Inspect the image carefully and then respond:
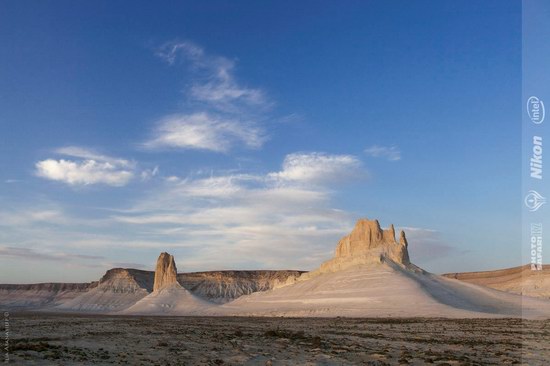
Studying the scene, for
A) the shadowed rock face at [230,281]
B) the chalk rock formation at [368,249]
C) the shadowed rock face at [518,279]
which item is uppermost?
the chalk rock formation at [368,249]

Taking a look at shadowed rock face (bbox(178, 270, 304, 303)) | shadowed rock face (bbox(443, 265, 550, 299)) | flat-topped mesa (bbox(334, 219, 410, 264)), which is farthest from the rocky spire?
shadowed rock face (bbox(178, 270, 304, 303))

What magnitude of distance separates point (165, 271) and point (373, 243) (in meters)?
78.7

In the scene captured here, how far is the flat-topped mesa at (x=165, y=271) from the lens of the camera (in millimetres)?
151750

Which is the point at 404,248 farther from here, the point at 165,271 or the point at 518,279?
the point at 165,271

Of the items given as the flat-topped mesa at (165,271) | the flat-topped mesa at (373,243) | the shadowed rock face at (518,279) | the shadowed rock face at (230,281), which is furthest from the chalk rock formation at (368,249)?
the shadowed rock face at (230,281)

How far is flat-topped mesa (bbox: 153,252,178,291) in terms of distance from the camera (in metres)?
152

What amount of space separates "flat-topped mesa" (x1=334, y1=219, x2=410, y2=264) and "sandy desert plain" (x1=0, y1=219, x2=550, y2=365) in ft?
0.84

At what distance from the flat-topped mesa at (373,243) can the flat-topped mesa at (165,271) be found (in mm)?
63208

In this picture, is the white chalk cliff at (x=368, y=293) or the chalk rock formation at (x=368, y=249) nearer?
the white chalk cliff at (x=368, y=293)

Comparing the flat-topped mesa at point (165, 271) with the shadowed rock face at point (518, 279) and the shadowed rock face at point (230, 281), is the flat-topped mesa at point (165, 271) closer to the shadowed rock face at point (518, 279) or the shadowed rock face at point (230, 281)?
the shadowed rock face at point (230, 281)

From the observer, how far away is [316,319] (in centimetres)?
6078

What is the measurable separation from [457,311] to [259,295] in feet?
193

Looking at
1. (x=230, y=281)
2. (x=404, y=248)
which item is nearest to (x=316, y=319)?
(x=404, y=248)

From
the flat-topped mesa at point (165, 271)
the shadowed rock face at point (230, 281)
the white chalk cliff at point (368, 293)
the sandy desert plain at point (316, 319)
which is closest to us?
the sandy desert plain at point (316, 319)
